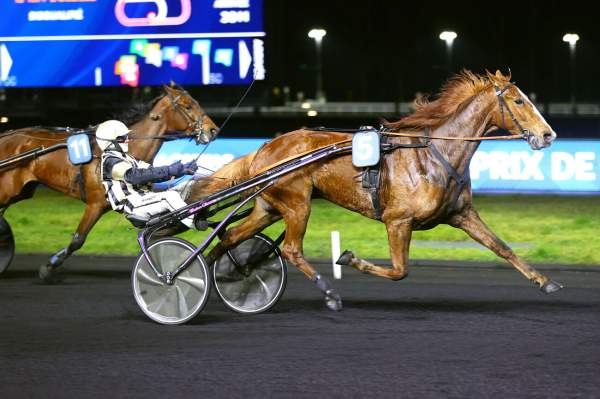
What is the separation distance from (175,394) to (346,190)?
2.94m

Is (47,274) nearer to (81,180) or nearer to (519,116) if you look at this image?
(81,180)

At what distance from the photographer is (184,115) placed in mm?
10945

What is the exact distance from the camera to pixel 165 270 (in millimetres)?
7738

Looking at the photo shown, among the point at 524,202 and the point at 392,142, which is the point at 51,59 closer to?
the point at 524,202

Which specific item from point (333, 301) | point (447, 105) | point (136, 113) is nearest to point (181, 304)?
point (333, 301)

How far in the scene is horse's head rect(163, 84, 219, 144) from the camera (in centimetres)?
1087

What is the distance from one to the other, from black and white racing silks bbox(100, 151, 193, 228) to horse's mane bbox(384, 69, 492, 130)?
5.76 ft

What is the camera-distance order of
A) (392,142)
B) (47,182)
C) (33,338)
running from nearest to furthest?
(33,338)
(392,142)
(47,182)

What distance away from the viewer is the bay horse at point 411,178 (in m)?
7.98

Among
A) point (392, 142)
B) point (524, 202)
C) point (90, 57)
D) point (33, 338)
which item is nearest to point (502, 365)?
point (392, 142)

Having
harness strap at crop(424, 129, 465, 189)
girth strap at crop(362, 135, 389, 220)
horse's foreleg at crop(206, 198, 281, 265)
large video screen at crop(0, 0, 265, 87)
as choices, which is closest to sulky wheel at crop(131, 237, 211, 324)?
horse's foreleg at crop(206, 198, 281, 265)

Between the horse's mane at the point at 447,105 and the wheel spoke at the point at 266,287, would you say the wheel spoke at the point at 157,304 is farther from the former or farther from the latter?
the horse's mane at the point at 447,105

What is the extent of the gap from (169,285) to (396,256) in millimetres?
1636

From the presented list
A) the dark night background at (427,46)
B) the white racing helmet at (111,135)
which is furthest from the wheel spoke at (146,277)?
the dark night background at (427,46)
